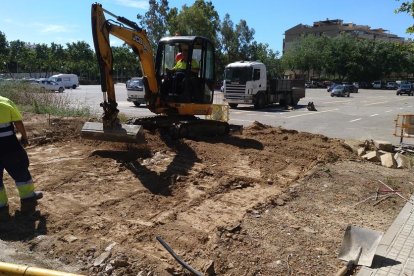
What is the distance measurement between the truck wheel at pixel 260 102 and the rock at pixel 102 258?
935 inches

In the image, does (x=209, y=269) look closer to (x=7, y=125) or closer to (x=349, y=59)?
(x=7, y=125)

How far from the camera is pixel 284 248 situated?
202 inches

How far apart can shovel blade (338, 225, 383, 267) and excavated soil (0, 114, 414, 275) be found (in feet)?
0.54

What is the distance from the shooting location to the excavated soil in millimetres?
4809

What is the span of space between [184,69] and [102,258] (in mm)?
7464

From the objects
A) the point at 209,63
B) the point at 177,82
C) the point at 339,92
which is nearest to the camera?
the point at 177,82

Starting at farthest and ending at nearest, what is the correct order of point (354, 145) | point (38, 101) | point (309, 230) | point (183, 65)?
point (38, 101) → point (354, 145) → point (183, 65) → point (309, 230)

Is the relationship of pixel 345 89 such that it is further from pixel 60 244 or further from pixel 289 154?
pixel 60 244

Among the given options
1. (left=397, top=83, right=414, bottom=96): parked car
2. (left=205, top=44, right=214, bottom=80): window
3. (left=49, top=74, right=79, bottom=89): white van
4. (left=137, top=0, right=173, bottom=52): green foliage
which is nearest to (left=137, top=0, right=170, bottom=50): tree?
(left=137, top=0, right=173, bottom=52): green foliage

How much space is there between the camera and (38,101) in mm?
17422

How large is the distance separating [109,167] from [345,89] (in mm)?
47219

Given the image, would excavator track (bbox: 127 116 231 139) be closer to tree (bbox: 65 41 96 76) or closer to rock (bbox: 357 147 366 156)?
rock (bbox: 357 147 366 156)

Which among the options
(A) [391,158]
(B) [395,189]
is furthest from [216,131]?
(B) [395,189]

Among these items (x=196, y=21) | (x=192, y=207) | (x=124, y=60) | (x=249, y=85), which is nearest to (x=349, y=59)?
(x=196, y=21)
